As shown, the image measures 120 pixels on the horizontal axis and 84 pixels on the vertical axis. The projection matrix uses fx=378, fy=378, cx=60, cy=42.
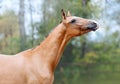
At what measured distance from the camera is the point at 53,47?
3154mm

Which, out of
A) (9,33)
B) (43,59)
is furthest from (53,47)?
(9,33)


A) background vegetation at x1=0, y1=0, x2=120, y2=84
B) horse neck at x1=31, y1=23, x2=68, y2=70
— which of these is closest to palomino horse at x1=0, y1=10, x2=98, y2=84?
horse neck at x1=31, y1=23, x2=68, y2=70

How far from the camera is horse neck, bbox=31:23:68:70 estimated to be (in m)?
3.13

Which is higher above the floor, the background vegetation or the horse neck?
the horse neck

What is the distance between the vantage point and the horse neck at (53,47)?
3131 mm

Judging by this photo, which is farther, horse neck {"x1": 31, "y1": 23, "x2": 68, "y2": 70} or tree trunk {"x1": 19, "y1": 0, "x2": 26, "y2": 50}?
tree trunk {"x1": 19, "y1": 0, "x2": 26, "y2": 50}

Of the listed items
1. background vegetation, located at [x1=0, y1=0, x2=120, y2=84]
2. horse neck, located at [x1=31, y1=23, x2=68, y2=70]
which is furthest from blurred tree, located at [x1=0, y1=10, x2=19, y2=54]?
horse neck, located at [x1=31, y1=23, x2=68, y2=70]

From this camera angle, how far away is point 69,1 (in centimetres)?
1023

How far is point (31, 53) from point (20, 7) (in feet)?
31.8

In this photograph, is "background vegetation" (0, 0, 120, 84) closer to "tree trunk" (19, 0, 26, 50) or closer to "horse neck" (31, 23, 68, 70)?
"tree trunk" (19, 0, 26, 50)

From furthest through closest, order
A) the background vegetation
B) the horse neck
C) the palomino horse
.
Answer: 1. the background vegetation
2. the horse neck
3. the palomino horse

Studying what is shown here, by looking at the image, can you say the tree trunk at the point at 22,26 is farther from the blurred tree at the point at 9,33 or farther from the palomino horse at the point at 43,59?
the palomino horse at the point at 43,59

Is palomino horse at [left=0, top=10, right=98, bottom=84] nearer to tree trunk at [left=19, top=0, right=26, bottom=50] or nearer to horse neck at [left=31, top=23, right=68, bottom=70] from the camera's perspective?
horse neck at [left=31, top=23, right=68, bottom=70]

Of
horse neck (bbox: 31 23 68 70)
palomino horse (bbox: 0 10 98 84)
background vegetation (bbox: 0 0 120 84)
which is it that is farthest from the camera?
background vegetation (bbox: 0 0 120 84)
